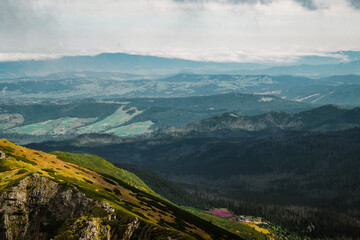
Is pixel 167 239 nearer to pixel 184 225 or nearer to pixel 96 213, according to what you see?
pixel 96 213

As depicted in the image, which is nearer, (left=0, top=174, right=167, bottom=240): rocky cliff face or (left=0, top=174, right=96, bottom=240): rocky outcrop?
(left=0, top=174, right=96, bottom=240): rocky outcrop

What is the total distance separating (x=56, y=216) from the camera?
282 ft

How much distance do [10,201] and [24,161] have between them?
35.4 m

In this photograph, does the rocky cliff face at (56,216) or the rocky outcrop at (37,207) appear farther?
the rocky cliff face at (56,216)

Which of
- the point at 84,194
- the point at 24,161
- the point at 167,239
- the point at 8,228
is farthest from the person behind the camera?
the point at 24,161

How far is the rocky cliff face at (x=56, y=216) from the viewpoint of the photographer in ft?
267

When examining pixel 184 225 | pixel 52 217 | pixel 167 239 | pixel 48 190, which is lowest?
pixel 184 225

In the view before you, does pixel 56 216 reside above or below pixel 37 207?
below

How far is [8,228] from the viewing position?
7988 cm

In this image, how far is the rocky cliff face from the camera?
267ft

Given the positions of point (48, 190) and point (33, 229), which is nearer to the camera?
point (33, 229)

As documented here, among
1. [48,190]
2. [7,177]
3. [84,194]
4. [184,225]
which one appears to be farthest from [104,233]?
[184,225]

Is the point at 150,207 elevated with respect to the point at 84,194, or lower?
lower

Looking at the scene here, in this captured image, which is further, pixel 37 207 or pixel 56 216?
pixel 56 216
